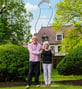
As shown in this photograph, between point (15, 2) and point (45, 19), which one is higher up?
point (15, 2)

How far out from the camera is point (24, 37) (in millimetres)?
25625

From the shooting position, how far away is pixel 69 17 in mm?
→ 19188

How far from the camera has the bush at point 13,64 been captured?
747 cm

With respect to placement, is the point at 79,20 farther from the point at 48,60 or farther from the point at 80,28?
the point at 48,60

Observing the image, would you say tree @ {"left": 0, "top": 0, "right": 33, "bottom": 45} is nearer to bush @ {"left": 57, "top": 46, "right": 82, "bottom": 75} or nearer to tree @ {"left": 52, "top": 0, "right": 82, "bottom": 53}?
tree @ {"left": 52, "top": 0, "right": 82, "bottom": 53}

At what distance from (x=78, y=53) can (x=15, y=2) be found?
763 inches

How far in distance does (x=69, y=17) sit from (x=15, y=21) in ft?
29.0

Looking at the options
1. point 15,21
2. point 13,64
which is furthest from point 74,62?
point 15,21

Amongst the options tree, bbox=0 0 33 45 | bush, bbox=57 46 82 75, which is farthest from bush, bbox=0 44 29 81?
tree, bbox=0 0 33 45

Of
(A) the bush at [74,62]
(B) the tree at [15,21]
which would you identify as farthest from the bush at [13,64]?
(B) the tree at [15,21]

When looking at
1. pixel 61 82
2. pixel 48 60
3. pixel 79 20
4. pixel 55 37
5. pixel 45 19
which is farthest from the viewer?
pixel 55 37

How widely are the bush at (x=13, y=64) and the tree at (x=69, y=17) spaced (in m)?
11.6

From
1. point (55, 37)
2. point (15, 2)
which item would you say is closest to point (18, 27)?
point (15, 2)

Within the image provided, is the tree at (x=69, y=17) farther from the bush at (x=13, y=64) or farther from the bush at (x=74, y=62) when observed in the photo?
the bush at (x=13, y=64)
